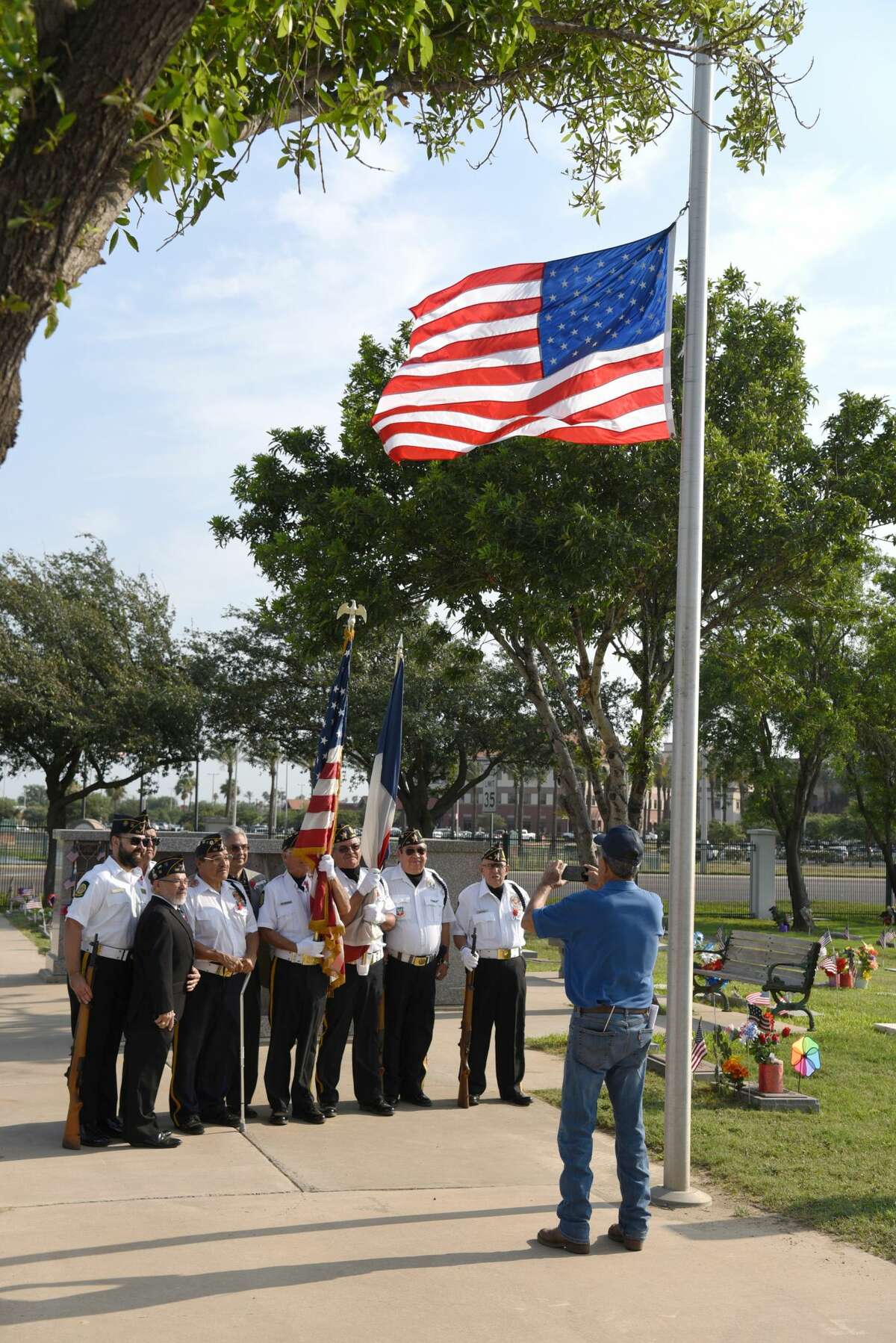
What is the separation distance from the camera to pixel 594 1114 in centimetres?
578

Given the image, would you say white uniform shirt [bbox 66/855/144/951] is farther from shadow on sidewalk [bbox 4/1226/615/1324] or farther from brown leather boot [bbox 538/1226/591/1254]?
brown leather boot [bbox 538/1226/591/1254]

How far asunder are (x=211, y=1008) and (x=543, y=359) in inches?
186

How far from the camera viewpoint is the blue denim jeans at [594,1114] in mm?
5750

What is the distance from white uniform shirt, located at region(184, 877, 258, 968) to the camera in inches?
319

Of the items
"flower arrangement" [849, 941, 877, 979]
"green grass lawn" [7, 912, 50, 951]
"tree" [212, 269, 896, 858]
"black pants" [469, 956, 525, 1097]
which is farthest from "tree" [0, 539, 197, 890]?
"black pants" [469, 956, 525, 1097]

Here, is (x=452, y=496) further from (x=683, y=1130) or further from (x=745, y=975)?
(x=683, y=1130)

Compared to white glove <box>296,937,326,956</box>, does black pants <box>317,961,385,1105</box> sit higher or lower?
lower

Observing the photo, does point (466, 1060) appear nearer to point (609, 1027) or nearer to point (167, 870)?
point (167, 870)

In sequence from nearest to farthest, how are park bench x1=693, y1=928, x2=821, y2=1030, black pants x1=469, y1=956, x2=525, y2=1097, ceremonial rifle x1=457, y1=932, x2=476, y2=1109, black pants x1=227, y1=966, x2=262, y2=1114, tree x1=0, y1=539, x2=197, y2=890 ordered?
1. black pants x1=227, y1=966, x2=262, y2=1114
2. ceremonial rifle x1=457, y1=932, x2=476, y2=1109
3. black pants x1=469, y1=956, x2=525, y2=1097
4. park bench x1=693, y1=928, x2=821, y2=1030
5. tree x1=0, y1=539, x2=197, y2=890

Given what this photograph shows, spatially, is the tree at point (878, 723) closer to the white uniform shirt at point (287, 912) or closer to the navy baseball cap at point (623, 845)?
the white uniform shirt at point (287, 912)

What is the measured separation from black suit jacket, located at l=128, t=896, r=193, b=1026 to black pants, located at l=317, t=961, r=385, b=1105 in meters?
1.35

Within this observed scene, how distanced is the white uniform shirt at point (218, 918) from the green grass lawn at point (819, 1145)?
2.78 m

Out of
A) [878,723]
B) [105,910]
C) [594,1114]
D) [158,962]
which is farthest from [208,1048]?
[878,723]

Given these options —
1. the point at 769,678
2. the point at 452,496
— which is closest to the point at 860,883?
the point at 769,678
